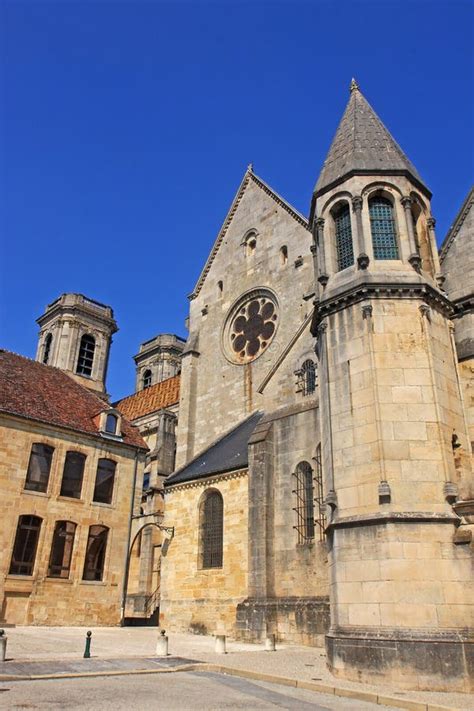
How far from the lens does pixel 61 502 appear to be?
23109 mm

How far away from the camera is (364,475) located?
11344 millimetres

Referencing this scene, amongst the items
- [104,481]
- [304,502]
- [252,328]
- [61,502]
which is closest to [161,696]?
[304,502]

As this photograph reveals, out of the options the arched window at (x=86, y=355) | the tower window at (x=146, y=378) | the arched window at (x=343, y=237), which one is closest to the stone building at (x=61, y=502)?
the arched window at (x=343, y=237)

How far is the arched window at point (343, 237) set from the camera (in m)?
13.9

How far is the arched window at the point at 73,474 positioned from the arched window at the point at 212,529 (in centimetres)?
612

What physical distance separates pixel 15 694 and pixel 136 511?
19100 mm

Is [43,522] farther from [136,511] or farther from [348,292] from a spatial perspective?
[348,292]

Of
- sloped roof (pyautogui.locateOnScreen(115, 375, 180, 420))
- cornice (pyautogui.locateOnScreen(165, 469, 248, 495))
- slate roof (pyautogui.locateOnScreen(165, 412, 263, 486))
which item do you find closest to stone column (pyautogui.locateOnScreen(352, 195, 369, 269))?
slate roof (pyautogui.locateOnScreen(165, 412, 263, 486))

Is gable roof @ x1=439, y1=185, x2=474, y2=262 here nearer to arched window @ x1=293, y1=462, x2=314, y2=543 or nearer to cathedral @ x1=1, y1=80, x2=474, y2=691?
cathedral @ x1=1, y1=80, x2=474, y2=691

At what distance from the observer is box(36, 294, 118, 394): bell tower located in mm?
49281

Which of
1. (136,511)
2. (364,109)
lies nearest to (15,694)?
(364,109)

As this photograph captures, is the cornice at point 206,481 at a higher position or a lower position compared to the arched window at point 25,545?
higher

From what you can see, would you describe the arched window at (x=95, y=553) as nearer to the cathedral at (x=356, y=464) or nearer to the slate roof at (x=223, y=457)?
the cathedral at (x=356, y=464)

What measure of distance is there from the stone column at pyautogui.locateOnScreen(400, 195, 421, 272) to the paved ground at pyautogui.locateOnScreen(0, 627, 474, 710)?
8.40 metres
